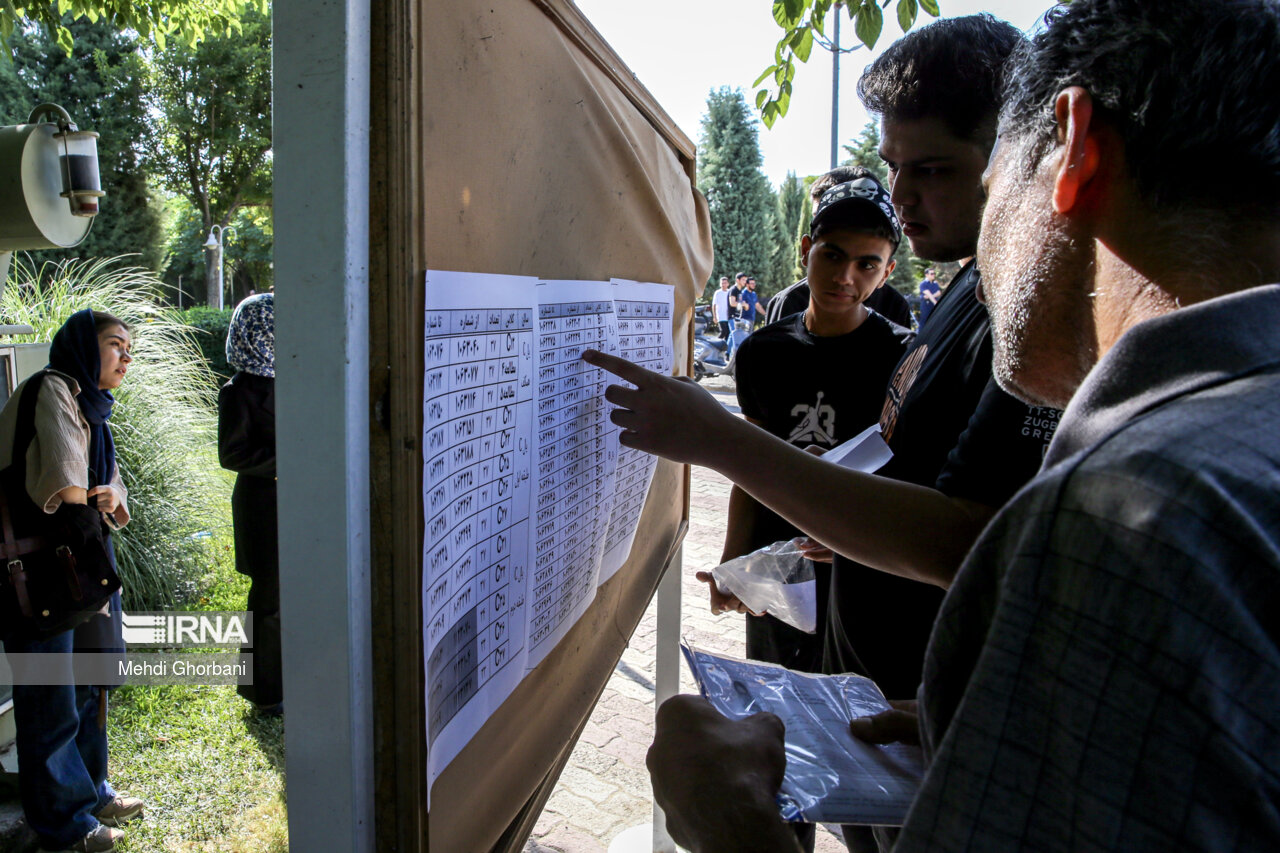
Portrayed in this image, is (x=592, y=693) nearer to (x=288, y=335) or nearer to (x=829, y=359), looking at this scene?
(x=288, y=335)

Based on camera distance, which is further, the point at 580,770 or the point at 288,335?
the point at 580,770

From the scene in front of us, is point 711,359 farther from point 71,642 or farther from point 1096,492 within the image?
point 1096,492

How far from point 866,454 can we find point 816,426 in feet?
2.63

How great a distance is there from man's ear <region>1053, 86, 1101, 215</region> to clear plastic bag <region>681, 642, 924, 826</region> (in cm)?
63

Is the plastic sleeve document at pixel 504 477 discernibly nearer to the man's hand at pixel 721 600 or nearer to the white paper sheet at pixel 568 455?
the white paper sheet at pixel 568 455

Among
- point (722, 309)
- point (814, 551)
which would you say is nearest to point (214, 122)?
point (722, 309)

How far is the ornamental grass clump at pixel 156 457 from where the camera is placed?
4.52 metres

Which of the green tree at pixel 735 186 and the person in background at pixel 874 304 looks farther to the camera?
the green tree at pixel 735 186

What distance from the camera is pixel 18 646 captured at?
8.25 feet

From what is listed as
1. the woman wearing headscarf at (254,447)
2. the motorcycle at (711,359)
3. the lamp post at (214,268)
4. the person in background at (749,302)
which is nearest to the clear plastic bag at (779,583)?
the woman wearing headscarf at (254,447)

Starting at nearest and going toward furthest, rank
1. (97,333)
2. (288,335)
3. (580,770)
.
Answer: (288,335) < (97,333) < (580,770)

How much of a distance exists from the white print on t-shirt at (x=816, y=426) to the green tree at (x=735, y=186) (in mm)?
28482

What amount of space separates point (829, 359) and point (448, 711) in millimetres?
1741

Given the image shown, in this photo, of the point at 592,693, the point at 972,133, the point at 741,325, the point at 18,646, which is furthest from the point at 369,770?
the point at 741,325
